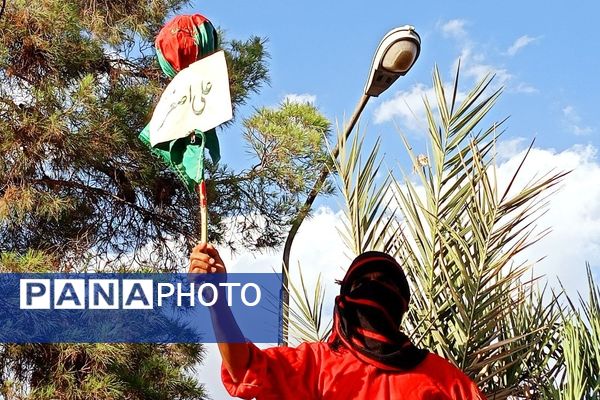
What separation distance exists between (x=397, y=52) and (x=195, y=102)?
2446 mm

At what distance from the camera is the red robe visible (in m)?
2.30

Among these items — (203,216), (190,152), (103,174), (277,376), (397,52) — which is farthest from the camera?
(103,174)

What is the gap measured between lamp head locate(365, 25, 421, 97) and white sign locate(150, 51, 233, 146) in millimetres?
2306

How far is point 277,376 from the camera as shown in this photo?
2.35 metres

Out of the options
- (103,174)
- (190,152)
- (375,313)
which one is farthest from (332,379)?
(103,174)

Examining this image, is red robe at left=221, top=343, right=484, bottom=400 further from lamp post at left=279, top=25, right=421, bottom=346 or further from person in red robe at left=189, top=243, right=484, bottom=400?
lamp post at left=279, top=25, right=421, bottom=346

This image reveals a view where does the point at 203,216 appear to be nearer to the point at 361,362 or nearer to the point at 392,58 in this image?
the point at 361,362

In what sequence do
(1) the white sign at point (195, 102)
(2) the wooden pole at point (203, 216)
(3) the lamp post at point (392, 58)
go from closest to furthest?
(2) the wooden pole at point (203, 216) → (1) the white sign at point (195, 102) → (3) the lamp post at point (392, 58)

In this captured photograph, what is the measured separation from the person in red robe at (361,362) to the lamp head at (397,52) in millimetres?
2331

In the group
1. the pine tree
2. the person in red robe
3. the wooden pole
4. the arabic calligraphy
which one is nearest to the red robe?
the person in red robe

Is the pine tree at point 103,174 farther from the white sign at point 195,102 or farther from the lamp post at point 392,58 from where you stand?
the white sign at point 195,102

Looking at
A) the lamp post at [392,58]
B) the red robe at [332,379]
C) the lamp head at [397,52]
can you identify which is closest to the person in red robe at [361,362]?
the red robe at [332,379]

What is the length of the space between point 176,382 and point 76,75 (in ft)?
10.4

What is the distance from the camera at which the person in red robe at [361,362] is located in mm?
2326
